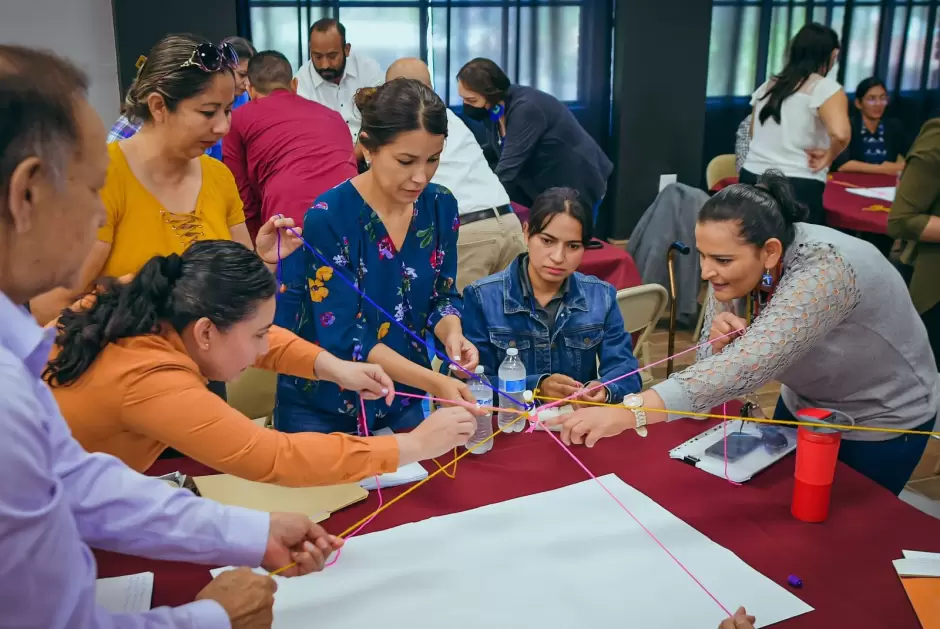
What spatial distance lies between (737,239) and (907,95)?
6699 millimetres

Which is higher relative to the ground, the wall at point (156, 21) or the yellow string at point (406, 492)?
the wall at point (156, 21)

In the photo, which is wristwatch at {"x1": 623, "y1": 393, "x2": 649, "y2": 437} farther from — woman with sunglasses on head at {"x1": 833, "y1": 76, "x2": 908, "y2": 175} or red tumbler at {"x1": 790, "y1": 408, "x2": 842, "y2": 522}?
woman with sunglasses on head at {"x1": 833, "y1": 76, "x2": 908, "y2": 175}

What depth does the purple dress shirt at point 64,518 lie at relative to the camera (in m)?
0.81

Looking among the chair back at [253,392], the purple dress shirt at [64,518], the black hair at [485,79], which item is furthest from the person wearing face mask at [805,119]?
the purple dress shirt at [64,518]

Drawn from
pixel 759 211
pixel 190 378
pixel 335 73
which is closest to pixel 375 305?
pixel 190 378

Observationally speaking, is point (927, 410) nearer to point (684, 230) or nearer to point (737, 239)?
point (737, 239)

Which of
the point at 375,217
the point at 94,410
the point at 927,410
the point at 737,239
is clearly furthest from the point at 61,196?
the point at 927,410

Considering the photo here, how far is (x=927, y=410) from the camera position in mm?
1930

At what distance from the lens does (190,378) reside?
1.46 m

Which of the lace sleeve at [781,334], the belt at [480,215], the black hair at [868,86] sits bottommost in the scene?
the belt at [480,215]

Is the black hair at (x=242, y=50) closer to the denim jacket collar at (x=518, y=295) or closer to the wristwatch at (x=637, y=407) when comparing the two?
the denim jacket collar at (x=518, y=295)

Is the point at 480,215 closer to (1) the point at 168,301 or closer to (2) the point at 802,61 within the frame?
(2) the point at 802,61

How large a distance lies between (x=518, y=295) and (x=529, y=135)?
2.10 m

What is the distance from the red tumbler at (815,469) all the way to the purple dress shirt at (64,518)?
1.07m
